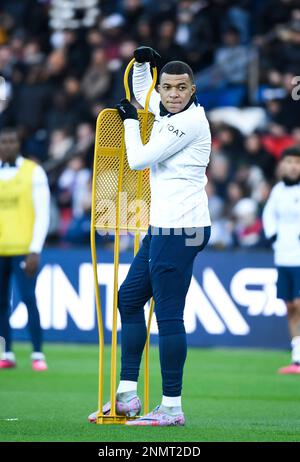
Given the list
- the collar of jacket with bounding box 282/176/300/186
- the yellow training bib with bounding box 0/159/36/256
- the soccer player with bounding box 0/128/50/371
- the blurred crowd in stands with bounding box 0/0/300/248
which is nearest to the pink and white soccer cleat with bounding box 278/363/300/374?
the collar of jacket with bounding box 282/176/300/186

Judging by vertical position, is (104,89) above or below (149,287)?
above

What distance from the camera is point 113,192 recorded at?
27.5ft

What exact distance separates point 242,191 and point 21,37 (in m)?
8.37

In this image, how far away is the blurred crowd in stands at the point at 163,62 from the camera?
17.5 m

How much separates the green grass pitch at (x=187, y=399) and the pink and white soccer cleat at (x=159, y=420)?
0.08 m

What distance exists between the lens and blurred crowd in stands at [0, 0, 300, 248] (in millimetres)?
17453

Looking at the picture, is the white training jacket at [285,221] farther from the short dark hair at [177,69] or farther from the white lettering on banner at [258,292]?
the short dark hair at [177,69]

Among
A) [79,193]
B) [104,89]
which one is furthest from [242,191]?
[104,89]

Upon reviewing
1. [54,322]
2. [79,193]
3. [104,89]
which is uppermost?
[104,89]

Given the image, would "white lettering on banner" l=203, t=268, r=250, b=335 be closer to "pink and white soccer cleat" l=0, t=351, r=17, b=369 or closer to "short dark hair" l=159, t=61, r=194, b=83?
"pink and white soccer cleat" l=0, t=351, r=17, b=369

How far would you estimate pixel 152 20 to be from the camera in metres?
20.6

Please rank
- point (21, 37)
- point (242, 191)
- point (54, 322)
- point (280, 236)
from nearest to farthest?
1. point (280, 236)
2. point (54, 322)
3. point (242, 191)
4. point (21, 37)

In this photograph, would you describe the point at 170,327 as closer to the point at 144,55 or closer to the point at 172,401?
the point at 172,401

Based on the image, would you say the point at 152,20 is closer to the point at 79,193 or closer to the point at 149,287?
the point at 79,193
